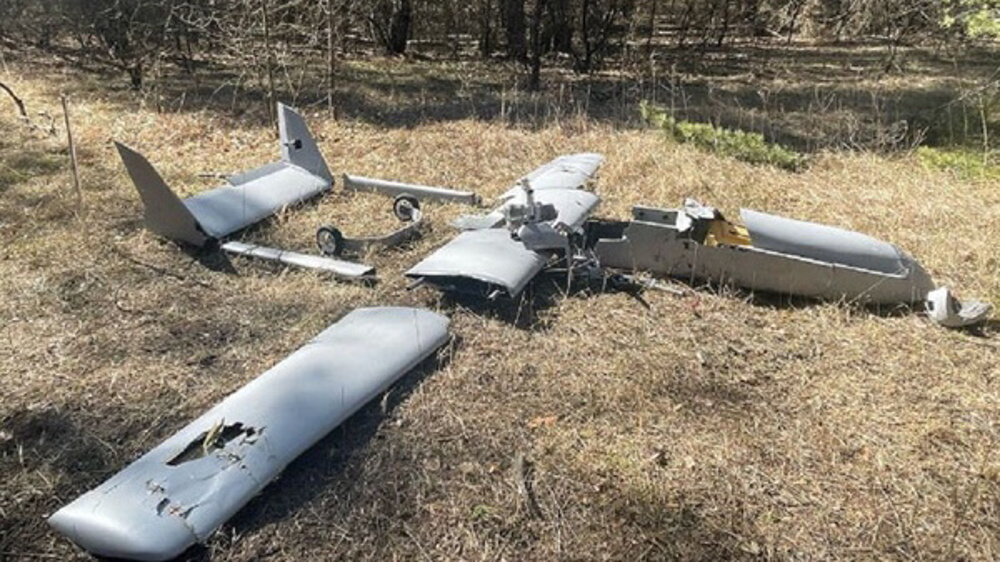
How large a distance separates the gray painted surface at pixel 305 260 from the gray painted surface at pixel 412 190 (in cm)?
131

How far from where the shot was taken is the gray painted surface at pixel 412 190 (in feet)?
18.8

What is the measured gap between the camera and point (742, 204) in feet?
18.9

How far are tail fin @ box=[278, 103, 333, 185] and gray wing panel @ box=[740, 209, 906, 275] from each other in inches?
136

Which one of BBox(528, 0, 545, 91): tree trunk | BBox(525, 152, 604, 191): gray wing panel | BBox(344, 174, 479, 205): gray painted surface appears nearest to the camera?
BBox(525, 152, 604, 191): gray wing panel

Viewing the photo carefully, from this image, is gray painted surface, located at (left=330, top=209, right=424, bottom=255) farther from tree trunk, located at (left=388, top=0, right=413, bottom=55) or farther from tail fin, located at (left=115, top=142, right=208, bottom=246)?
tree trunk, located at (left=388, top=0, right=413, bottom=55)

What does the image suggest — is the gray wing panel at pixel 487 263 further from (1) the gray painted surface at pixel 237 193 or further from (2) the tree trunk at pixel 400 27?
(2) the tree trunk at pixel 400 27

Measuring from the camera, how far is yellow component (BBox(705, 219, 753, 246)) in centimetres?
436

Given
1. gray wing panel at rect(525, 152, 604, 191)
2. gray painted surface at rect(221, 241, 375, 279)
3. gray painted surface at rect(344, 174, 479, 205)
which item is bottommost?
gray painted surface at rect(221, 241, 375, 279)

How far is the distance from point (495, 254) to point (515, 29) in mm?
7950

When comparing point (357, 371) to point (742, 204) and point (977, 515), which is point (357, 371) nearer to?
point (977, 515)

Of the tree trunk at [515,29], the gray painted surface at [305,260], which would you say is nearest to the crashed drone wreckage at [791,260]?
the gray painted surface at [305,260]

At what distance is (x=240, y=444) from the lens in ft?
9.05

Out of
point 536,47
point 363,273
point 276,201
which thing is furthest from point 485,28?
point 363,273

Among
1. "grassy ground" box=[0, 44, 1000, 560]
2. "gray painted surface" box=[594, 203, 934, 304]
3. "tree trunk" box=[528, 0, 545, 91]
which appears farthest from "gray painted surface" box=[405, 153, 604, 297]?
"tree trunk" box=[528, 0, 545, 91]
